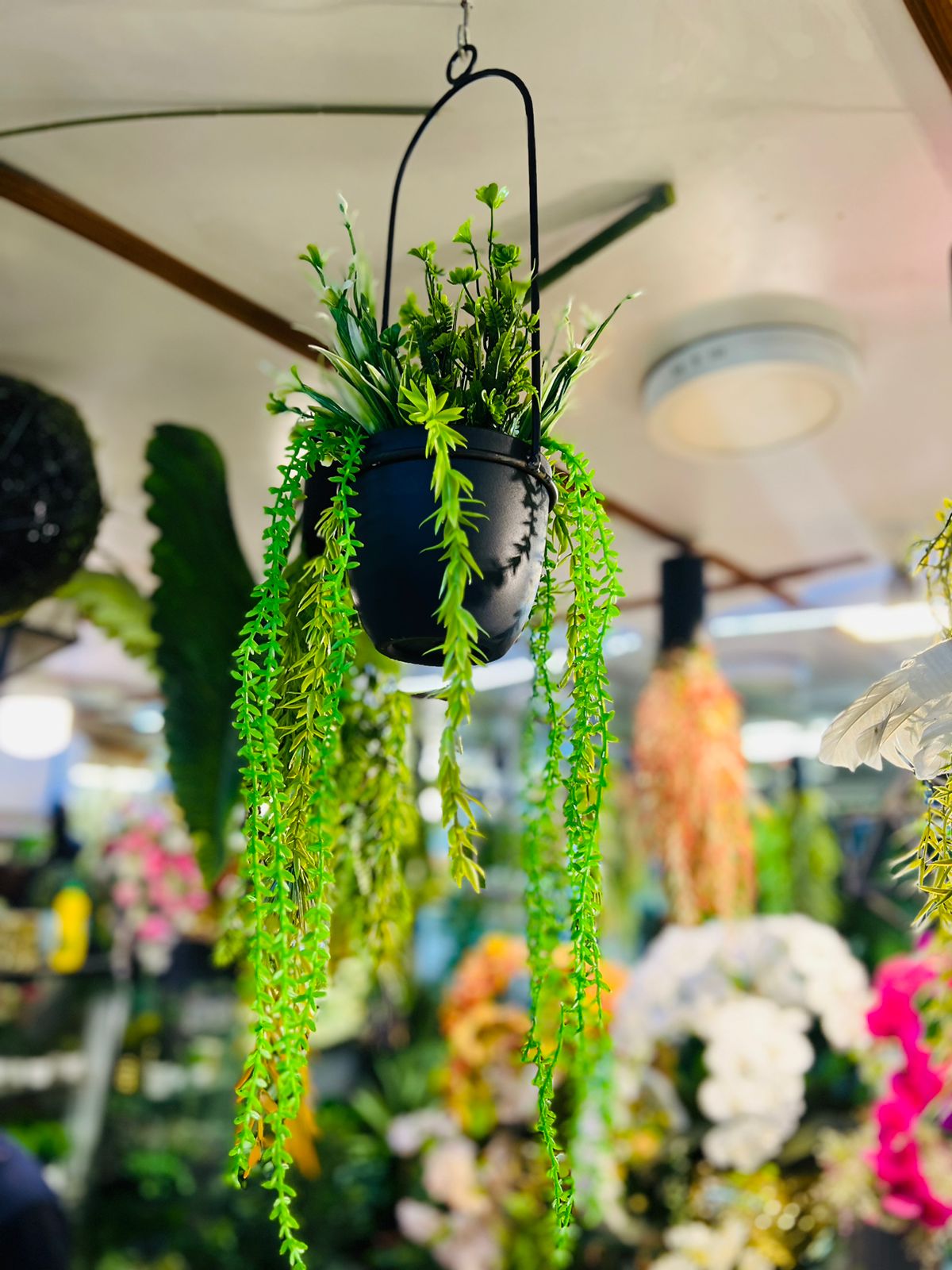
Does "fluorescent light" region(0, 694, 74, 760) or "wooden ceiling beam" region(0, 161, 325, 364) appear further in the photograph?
"fluorescent light" region(0, 694, 74, 760)

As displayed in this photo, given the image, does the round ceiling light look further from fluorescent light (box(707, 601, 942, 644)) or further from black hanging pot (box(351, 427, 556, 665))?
fluorescent light (box(707, 601, 942, 644))

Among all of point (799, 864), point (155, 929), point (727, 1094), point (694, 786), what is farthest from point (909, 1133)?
point (155, 929)

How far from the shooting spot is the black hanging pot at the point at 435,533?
0.70m

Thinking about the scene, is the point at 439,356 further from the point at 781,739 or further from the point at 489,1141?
the point at 781,739

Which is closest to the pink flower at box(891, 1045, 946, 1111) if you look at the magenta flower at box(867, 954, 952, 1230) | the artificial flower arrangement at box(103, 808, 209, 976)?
the magenta flower at box(867, 954, 952, 1230)

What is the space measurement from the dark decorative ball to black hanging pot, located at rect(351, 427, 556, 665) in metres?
0.87

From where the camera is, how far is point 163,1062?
10.9 ft

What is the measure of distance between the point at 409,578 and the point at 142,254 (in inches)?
30.6

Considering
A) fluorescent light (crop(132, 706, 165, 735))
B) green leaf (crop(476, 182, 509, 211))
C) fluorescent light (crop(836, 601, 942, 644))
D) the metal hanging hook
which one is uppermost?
the metal hanging hook

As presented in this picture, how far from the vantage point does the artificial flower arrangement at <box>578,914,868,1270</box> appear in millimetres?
1507

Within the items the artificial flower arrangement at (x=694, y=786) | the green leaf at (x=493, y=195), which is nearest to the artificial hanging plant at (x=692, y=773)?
the artificial flower arrangement at (x=694, y=786)

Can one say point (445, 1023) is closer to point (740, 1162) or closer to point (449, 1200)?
point (449, 1200)

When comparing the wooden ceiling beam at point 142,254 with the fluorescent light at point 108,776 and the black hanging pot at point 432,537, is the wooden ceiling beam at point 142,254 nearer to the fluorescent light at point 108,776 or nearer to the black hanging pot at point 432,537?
the black hanging pot at point 432,537

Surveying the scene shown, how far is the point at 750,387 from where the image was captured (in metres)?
1.39
